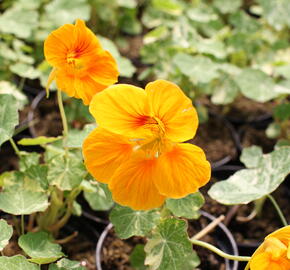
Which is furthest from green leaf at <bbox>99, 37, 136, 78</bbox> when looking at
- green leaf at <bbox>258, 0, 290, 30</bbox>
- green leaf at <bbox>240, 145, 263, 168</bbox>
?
green leaf at <bbox>258, 0, 290, 30</bbox>

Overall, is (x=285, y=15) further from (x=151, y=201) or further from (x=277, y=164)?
(x=151, y=201)

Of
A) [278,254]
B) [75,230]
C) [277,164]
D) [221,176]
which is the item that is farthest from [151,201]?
[221,176]

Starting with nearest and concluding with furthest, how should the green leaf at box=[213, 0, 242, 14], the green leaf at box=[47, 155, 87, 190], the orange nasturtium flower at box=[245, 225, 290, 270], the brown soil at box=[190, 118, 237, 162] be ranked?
the orange nasturtium flower at box=[245, 225, 290, 270]
the green leaf at box=[47, 155, 87, 190]
the brown soil at box=[190, 118, 237, 162]
the green leaf at box=[213, 0, 242, 14]

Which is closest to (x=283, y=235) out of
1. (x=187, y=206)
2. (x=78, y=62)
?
(x=187, y=206)

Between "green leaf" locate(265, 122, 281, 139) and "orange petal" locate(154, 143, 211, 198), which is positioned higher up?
"orange petal" locate(154, 143, 211, 198)

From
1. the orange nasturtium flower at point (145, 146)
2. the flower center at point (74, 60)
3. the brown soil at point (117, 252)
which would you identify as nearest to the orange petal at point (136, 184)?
the orange nasturtium flower at point (145, 146)

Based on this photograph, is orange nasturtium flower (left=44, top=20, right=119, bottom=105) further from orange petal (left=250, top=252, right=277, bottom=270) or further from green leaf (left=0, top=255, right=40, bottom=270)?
orange petal (left=250, top=252, right=277, bottom=270)
